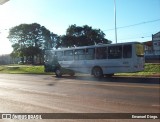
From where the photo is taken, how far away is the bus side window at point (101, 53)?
26156mm

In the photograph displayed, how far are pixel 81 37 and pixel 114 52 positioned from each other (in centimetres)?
7240

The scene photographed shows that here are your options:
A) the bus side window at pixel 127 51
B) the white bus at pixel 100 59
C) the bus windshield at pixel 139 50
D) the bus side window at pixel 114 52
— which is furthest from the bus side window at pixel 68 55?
the bus windshield at pixel 139 50

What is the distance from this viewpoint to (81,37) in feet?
320

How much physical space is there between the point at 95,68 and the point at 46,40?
73.9 metres

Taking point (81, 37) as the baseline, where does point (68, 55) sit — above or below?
below

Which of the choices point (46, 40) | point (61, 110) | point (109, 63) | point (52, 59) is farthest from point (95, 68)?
point (46, 40)

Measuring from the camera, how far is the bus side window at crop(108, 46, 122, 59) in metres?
24.9

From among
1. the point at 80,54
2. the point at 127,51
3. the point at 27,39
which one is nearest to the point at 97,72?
the point at 80,54

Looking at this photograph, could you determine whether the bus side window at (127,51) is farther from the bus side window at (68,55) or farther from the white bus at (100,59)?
the bus side window at (68,55)

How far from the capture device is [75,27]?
10094cm

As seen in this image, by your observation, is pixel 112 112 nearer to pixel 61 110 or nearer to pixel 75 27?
pixel 61 110

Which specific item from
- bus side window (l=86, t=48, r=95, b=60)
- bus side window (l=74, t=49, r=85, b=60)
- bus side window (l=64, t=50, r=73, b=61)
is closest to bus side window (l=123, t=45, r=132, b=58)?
bus side window (l=86, t=48, r=95, b=60)

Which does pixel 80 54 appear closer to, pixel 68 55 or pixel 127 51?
pixel 68 55

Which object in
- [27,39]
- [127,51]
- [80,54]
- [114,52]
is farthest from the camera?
[27,39]
